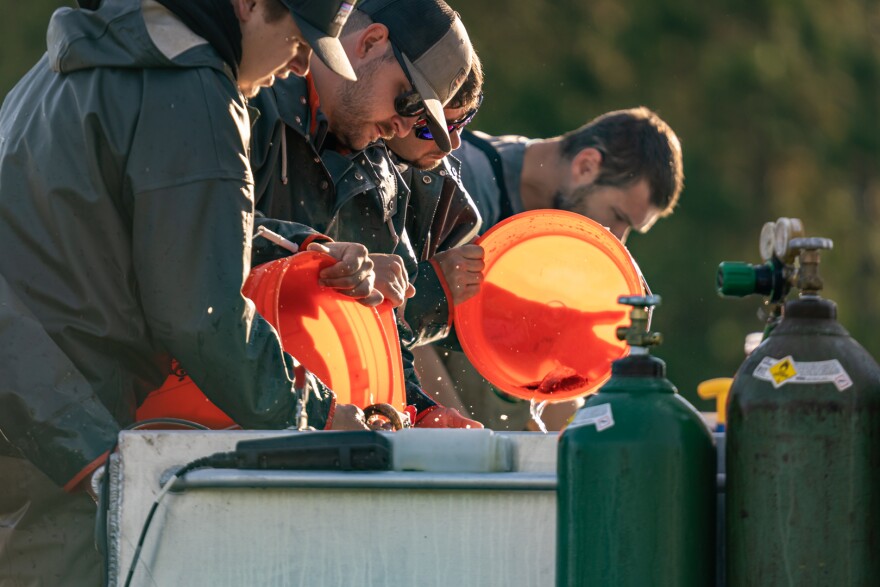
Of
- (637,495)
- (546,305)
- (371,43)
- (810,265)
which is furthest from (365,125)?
(637,495)

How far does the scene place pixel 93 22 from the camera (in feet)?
9.93

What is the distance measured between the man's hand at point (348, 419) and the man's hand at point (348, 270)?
0.41 meters

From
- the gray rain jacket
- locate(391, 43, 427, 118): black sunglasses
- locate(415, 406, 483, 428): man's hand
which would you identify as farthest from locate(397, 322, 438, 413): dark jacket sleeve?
the gray rain jacket

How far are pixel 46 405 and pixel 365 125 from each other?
1322 millimetres

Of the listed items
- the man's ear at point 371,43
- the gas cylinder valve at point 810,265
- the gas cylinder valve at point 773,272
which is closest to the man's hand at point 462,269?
the man's ear at point 371,43

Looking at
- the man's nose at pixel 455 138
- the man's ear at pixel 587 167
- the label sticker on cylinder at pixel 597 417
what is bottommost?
the label sticker on cylinder at pixel 597 417

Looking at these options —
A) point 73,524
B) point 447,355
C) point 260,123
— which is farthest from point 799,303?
point 447,355

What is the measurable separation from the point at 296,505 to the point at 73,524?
0.99 meters

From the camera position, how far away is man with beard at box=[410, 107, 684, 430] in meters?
5.34

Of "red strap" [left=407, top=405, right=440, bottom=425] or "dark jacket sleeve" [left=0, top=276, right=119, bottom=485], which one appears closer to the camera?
"dark jacket sleeve" [left=0, top=276, right=119, bottom=485]

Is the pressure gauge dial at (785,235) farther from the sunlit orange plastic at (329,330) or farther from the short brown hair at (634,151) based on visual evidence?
the short brown hair at (634,151)

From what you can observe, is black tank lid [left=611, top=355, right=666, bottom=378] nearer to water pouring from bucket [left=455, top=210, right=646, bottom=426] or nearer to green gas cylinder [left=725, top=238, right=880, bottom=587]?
green gas cylinder [left=725, top=238, right=880, bottom=587]

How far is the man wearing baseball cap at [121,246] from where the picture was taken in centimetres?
282

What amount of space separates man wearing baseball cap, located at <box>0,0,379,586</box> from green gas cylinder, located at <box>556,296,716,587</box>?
3.14 ft
